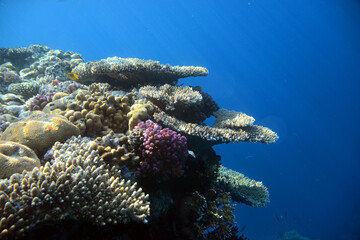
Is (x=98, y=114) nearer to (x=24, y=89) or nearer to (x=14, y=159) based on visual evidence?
(x=14, y=159)

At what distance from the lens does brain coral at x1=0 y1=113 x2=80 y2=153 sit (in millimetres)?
3317

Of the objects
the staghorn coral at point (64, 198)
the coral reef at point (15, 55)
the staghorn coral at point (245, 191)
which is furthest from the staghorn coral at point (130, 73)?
the coral reef at point (15, 55)

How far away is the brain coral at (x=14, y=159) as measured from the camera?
100.0 inches

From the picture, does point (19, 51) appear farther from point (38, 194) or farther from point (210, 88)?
point (210, 88)

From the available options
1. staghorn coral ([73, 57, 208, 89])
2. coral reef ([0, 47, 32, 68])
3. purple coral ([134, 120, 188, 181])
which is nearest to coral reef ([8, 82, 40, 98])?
staghorn coral ([73, 57, 208, 89])

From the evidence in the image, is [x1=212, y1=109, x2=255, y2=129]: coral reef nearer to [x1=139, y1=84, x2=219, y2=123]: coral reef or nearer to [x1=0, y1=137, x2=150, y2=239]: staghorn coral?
[x1=139, y1=84, x2=219, y2=123]: coral reef

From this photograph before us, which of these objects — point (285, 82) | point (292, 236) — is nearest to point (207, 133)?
point (292, 236)

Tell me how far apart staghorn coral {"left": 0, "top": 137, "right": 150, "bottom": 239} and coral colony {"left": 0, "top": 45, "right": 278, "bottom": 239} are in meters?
0.01

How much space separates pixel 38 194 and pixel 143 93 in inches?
155

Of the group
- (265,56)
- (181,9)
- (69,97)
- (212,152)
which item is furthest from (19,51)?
(181,9)

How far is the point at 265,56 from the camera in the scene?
436 feet

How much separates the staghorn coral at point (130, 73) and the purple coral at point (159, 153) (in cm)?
298

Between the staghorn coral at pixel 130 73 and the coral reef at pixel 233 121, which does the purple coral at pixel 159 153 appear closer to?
the coral reef at pixel 233 121

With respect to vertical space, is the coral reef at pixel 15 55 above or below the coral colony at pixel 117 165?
above
